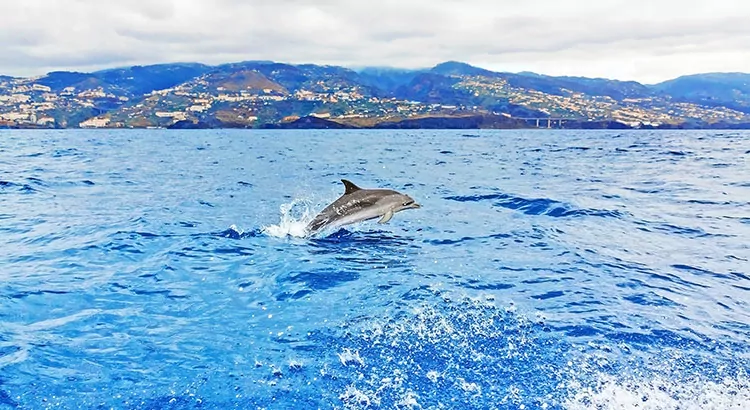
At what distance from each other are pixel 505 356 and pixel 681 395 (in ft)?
8.13

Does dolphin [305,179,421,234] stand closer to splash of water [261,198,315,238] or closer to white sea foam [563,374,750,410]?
splash of water [261,198,315,238]

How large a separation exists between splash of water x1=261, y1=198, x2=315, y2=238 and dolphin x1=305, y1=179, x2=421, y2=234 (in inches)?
25.3

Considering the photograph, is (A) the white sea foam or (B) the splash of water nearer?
(A) the white sea foam

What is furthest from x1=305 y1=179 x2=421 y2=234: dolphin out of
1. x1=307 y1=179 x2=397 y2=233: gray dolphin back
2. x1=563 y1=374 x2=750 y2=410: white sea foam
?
x1=563 y1=374 x2=750 y2=410: white sea foam

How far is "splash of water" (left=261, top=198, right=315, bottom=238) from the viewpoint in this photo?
1803 centimetres

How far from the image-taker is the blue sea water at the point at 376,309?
7.52m

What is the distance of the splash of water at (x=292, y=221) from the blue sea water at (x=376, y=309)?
5.3 inches

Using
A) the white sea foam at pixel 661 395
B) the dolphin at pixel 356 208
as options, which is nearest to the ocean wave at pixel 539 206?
the dolphin at pixel 356 208

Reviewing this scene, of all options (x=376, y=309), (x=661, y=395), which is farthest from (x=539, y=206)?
(x=661, y=395)

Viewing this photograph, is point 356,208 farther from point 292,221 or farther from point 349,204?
point 292,221

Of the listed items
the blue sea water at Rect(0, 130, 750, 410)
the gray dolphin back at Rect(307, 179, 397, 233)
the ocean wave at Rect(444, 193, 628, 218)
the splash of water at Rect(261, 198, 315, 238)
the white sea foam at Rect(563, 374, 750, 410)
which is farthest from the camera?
the ocean wave at Rect(444, 193, 628, 218)

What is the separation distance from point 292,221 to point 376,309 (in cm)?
964

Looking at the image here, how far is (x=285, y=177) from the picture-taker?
3759 centimetres

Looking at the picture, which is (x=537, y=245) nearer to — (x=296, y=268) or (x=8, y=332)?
(x=296, y=268)
